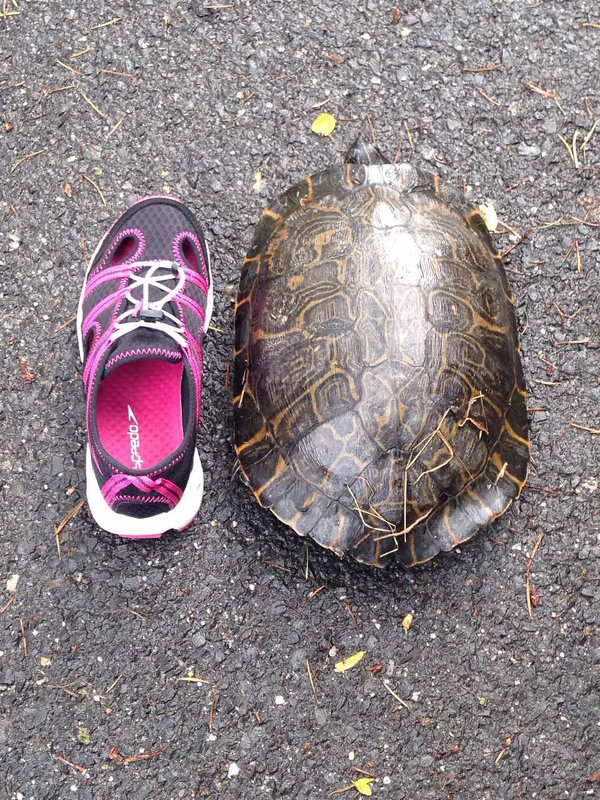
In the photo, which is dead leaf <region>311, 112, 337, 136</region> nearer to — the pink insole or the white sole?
the pink insole

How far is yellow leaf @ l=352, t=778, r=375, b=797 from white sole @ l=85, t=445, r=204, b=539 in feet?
3.19

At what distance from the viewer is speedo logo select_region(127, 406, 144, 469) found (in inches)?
98.2

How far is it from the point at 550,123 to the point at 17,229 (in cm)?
199

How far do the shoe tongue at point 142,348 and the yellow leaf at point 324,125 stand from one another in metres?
1.03

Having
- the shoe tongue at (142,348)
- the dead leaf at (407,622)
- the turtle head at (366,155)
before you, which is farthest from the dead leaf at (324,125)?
Answer: the dead leaf at (407,622)

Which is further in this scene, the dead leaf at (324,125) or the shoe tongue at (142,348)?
the dead leaf at (324,125)

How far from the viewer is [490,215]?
9.38 feet

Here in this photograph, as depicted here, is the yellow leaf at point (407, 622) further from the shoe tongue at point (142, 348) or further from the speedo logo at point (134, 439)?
the shoe tongue at point (142, 348)

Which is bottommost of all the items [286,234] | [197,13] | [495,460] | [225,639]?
[225,639]

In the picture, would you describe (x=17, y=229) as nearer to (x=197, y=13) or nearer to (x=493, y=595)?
(x=197, y=13)

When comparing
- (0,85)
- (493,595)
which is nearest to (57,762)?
(493,595)

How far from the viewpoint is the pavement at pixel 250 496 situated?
2.49m

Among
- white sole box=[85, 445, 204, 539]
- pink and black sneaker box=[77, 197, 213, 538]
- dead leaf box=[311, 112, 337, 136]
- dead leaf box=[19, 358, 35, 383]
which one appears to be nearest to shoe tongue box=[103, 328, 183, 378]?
pink and black sneaker box=[77, 197, 213, 538]

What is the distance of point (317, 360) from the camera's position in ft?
7.27
